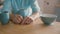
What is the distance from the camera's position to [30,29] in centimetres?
97

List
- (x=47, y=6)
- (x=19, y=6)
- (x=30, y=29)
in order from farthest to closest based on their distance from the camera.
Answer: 1. (x=47, y=6)
2. (x=19, y=6)
3. (x=30, y=29)

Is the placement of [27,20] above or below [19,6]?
below

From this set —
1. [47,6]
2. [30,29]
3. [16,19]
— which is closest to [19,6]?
[16,19]

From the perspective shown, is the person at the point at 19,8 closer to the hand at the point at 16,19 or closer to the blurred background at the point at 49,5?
the hand at the point at 16,19

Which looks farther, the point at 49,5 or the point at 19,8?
the point at 49,5

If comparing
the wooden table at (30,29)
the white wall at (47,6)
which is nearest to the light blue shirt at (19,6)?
the wooden table at (30,29)

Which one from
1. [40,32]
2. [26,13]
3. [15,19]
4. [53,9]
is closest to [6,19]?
[15,19]

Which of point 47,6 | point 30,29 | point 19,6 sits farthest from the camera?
point 47,6

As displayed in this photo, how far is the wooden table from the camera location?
3.01ft

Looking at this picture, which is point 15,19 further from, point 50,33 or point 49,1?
point 49,1

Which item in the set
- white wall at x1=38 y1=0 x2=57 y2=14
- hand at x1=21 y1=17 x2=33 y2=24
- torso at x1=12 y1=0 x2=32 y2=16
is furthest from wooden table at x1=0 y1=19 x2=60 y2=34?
white wall at x1=38 y1=0 x2=57 y2=14

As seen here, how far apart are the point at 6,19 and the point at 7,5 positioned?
0.17m

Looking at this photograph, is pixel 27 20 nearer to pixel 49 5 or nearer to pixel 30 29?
pixel 30 29

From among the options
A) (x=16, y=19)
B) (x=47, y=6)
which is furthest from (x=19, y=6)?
(x=47, y=6)
